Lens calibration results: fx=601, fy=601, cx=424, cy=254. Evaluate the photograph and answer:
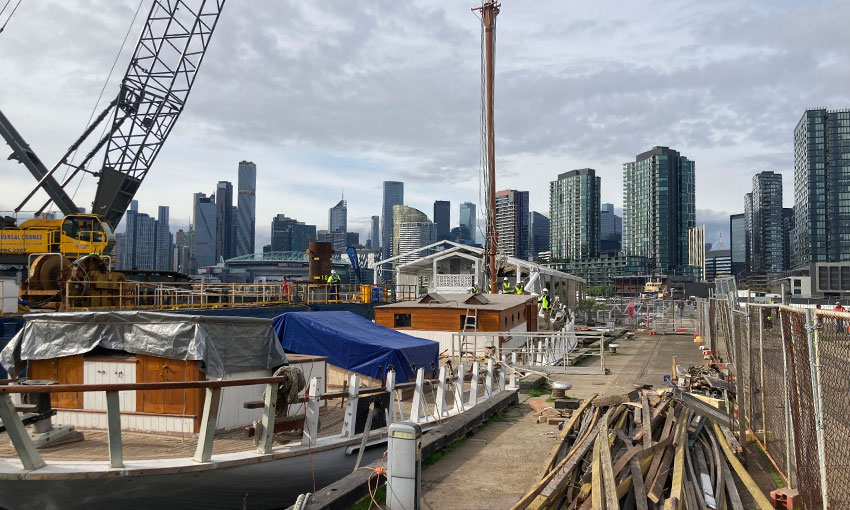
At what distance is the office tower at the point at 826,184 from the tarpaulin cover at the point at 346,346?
573 feet

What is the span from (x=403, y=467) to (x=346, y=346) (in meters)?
6.44

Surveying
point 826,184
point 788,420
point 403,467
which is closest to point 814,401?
point 788,420

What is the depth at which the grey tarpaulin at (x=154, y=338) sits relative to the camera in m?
9.23

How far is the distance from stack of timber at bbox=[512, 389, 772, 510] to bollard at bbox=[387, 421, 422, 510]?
1184 millimetres

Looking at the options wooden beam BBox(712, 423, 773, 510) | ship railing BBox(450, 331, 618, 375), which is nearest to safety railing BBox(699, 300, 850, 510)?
wooden beam BBox(712, 423, 773, 510)

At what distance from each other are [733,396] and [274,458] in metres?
10.1

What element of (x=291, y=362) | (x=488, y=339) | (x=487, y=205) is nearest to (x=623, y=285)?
(x=487, y=205)

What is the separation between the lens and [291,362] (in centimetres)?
1111

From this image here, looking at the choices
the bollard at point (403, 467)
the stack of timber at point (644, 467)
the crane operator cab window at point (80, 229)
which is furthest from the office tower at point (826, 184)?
the bollard at point (403, 467)

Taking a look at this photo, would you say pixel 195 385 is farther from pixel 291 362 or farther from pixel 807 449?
pixel 807 449

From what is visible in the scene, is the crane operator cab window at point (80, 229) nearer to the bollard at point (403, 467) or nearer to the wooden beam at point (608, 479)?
the bollard at point (403, 467)

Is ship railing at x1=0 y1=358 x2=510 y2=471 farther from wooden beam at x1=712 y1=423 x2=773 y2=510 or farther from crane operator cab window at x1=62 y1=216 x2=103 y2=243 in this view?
crane operator cab window at x1=62 y1=216 x2=103 y2=243

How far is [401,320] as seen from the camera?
23391 mm

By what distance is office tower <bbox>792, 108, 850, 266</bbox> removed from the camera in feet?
520
